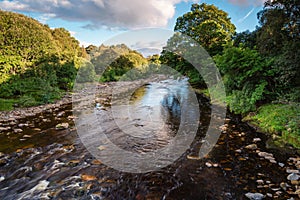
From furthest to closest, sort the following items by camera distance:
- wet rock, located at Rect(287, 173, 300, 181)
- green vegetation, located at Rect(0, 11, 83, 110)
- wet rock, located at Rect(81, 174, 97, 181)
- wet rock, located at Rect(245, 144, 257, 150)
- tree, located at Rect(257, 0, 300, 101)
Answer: green vegetation, located at Rect(0, 11, 83, 110) < tree, located at Rect(257, 0, 300, 101) < wet rock, located at Rect(245, 144, 257, 150) < wet rock, located at Rect(81, 174, 97, 181) < wet rock, located at Rect(287, 173, 300, 181)

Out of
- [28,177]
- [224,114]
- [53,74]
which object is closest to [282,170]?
[224,114]

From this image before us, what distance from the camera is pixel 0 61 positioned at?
15.6 meters

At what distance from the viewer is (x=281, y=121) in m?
7.52

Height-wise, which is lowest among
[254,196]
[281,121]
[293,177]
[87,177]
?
[87,177]

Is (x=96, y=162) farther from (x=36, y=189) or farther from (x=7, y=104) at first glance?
(x=7, y=104)

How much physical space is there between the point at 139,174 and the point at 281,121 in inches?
225

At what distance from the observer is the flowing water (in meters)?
4.56

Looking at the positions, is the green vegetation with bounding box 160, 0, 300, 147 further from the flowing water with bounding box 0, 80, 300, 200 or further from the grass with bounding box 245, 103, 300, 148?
the flowing water with bounding box 0, 80, 300, 200

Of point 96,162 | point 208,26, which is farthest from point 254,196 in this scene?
point 208,26

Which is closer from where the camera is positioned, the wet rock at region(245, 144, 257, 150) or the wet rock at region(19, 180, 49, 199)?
the wet rock at region(19, 180, 49, 199)

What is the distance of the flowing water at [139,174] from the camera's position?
4562mm

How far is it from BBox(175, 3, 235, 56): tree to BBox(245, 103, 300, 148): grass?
338 inches

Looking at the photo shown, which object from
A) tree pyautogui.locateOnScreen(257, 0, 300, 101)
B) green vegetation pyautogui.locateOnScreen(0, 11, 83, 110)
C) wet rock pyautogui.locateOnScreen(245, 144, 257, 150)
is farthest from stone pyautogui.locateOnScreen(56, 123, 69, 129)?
tree pyautogui.locateOnScreen(257, 0, 300, 101)

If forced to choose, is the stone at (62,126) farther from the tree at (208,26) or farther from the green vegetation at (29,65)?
the tree at (208,26)
